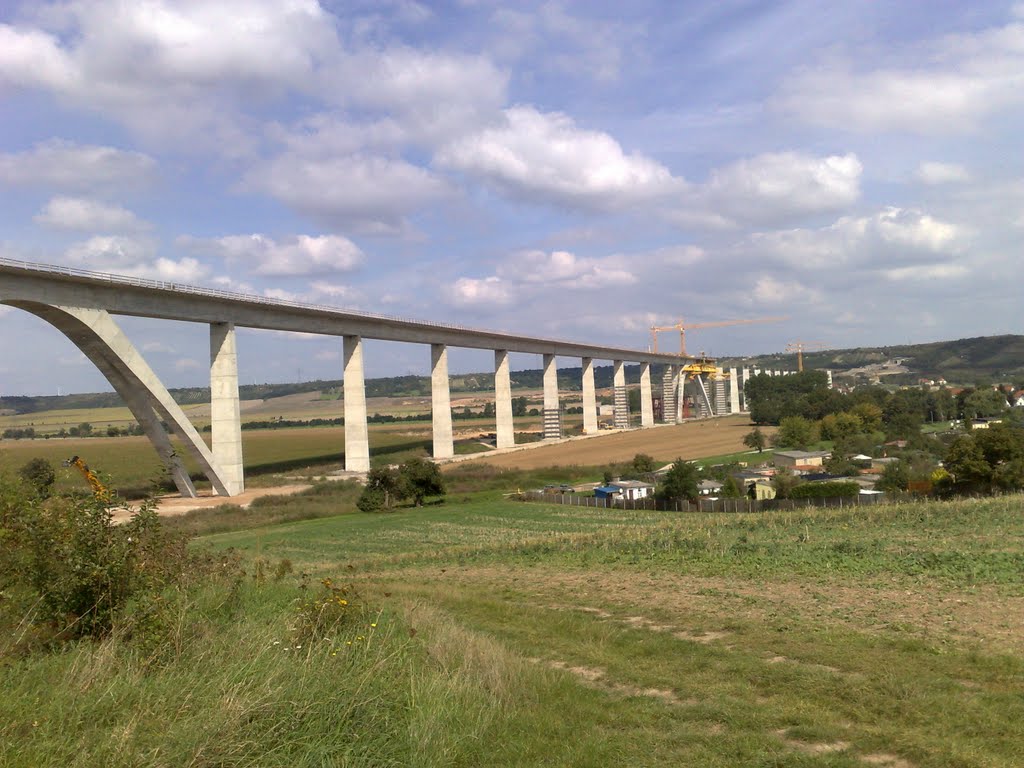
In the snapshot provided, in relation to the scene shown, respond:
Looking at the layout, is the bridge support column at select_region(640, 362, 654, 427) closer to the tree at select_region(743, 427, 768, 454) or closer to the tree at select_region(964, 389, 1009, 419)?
the tree at select_region(964, 389, 1009, 419)

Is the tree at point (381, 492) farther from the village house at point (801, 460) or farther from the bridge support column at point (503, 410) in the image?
the bridge support column at point (503, 410)

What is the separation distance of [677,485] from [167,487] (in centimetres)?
3414

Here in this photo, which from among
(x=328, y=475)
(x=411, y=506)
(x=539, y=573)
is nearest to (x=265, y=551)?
(x=539, y=573)

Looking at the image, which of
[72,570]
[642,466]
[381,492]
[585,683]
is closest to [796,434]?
[642,466]

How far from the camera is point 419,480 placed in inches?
1984

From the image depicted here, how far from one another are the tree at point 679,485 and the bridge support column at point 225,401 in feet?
87.8

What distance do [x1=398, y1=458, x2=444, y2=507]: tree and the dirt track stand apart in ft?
58.7

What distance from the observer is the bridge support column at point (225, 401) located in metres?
50.6

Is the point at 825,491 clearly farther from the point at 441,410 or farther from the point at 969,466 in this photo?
the point at 441,410

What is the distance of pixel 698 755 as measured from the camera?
22.1 feet

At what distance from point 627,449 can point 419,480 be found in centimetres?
3704

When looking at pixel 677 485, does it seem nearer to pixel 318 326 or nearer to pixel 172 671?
pixel 318 326

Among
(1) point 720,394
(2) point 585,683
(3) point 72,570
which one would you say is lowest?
(2) point 585,683

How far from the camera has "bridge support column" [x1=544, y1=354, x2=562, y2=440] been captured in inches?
3890
